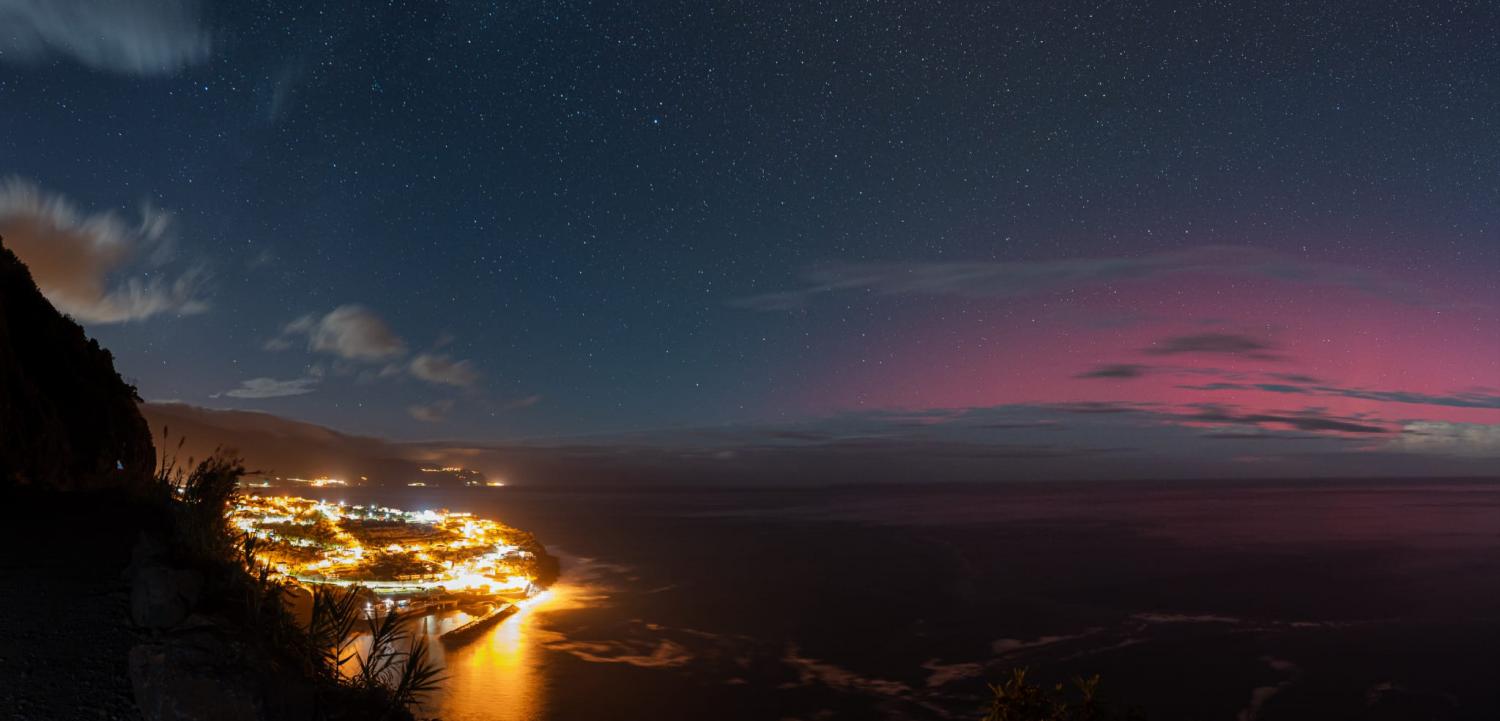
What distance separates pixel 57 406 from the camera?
16219 mm

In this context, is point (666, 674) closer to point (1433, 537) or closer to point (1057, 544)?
point (1057, 544)

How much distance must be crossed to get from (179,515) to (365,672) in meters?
4.04

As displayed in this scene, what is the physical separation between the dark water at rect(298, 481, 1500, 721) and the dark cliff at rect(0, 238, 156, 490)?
50.1 feet

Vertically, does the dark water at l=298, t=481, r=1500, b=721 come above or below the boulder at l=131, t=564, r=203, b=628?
below

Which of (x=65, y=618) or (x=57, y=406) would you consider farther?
(x=57, y=406)

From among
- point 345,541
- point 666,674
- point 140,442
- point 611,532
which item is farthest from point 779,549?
point 140,442

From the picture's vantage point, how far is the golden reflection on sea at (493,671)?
95.0 ft

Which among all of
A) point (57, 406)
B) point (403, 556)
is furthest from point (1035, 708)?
point (403, 556)

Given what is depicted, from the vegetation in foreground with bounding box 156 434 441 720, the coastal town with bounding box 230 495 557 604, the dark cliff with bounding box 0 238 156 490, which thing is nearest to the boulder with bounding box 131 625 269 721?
the vegetation in foreground with bounding box 156 434 441 720

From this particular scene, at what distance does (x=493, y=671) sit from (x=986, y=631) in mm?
26197

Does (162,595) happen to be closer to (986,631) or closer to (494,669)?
(494,669)

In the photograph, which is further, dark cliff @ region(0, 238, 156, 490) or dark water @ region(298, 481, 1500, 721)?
dark water @ region(298, 481, 1500, 721)

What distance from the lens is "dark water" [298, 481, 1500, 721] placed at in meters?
31.8

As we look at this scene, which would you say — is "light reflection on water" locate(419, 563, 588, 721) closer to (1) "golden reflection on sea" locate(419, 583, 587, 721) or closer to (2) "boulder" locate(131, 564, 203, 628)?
(1) "golden reflection on sea" locate(419, 583, 587, 721)
